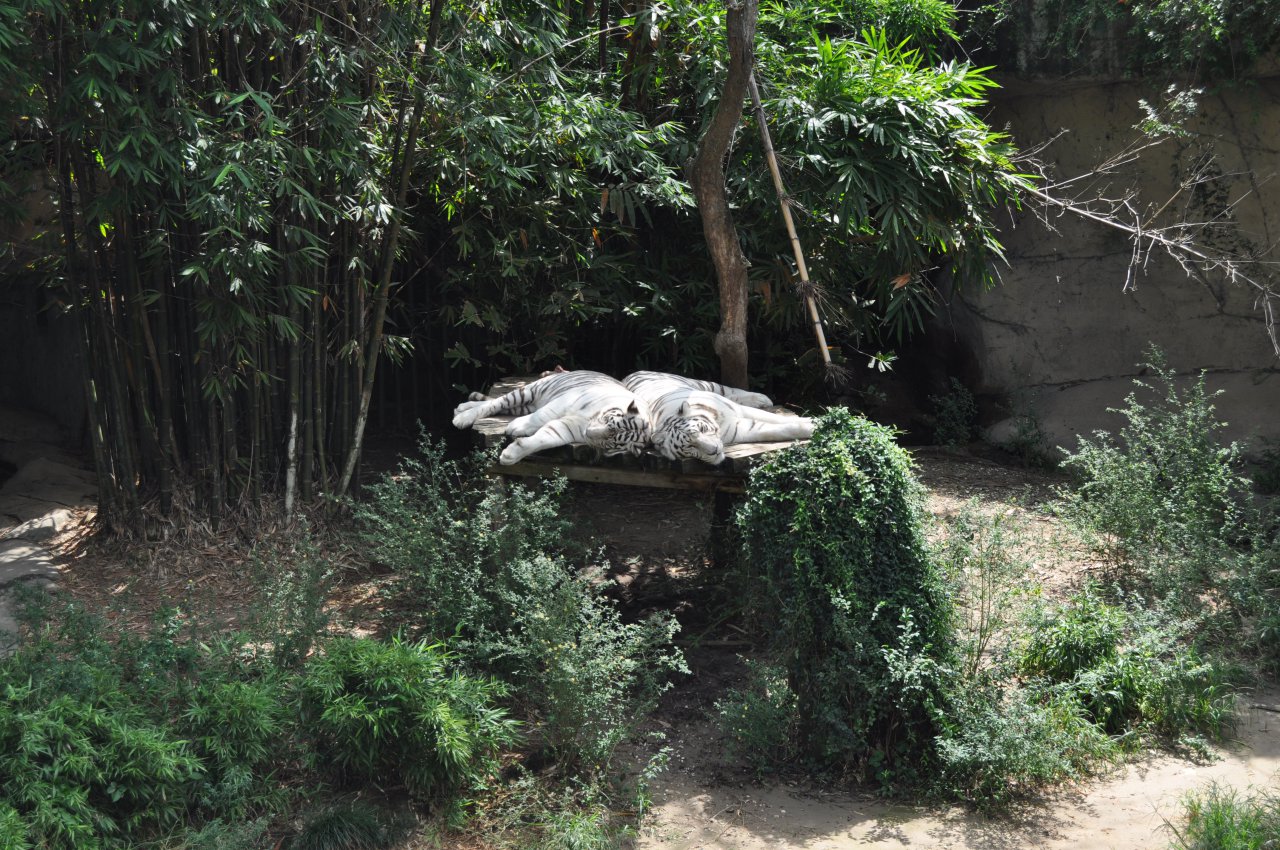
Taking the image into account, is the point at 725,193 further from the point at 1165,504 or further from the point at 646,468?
the point at 1165,504

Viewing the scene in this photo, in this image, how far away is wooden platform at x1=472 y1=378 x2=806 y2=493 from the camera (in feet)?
15.3

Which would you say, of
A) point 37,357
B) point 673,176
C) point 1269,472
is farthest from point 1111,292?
point 37,357

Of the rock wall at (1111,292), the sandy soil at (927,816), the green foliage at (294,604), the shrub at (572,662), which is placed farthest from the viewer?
the rock wall at (1111,292)

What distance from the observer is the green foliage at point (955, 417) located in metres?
8.16

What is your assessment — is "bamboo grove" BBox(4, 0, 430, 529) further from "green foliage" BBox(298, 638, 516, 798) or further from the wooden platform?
"green foliage" BBox(298, 638, 516, 798)

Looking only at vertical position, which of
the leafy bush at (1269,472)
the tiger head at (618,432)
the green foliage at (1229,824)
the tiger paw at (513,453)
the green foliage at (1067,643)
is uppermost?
the tiger head at (618,432)

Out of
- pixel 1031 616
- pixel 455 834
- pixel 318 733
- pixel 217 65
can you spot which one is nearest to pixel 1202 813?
pixel 1031 616

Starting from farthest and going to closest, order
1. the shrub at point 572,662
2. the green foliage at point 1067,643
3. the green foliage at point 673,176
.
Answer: the green foliage at point 673,176, the green foliage at point 1067,643, the shrub at point 572,662

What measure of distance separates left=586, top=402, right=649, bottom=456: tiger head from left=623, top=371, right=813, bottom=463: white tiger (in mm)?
56

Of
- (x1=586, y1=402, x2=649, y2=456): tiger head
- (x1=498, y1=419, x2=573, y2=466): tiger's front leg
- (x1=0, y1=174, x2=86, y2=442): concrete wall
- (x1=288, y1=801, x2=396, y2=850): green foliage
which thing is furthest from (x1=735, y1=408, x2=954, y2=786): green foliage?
(x1=0, y1=174, x2=86, y2=442): concrete wall

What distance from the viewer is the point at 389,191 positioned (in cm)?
576

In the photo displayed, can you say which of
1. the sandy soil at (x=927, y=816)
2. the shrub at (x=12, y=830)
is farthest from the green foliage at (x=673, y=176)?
the shrub at (x=12, y=830)

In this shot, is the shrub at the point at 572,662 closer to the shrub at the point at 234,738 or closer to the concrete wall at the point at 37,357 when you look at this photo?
the shrub at the point at 234,738

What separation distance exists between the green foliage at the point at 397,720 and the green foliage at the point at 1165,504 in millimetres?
3030
